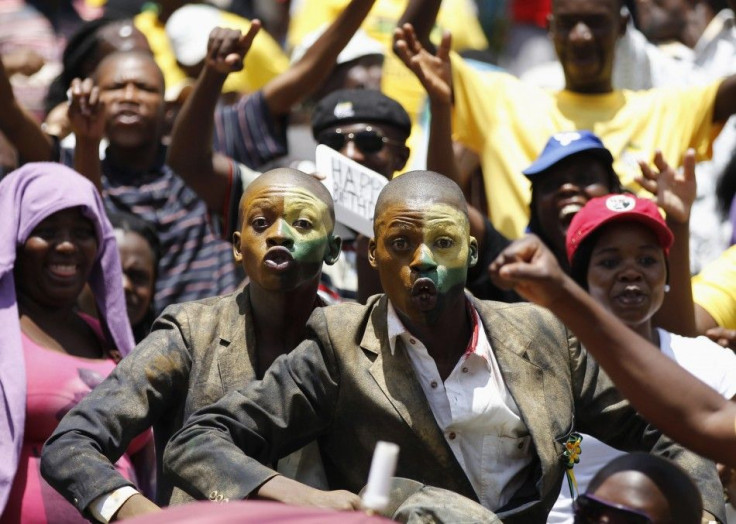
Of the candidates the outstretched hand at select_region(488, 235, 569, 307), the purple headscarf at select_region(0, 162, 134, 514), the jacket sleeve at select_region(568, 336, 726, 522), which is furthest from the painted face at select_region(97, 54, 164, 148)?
the outstretched hand at select_region(488, 235, 569, 307)

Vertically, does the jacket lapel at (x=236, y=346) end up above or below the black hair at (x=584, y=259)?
below

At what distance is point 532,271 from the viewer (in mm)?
3793

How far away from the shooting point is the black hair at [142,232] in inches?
251

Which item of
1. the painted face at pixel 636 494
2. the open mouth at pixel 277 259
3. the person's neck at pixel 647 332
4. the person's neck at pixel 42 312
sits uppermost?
the painted face at pixel 636 494

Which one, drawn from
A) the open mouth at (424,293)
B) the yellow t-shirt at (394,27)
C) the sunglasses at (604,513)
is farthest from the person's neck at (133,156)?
the sunglasses at (604,513)

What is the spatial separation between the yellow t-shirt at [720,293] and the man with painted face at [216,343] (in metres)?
1.64

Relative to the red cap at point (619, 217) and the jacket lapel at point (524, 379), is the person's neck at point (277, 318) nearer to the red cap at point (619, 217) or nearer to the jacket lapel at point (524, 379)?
the jacket lapel at point (524, 379)

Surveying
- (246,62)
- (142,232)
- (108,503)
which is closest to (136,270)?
(142,232)

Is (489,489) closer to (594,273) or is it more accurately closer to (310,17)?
(594,273)

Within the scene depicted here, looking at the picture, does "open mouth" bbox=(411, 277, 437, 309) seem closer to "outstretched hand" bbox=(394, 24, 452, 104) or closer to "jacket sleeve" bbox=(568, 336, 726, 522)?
"jacket sleeve" bbox=(568, 336, 726, 522)

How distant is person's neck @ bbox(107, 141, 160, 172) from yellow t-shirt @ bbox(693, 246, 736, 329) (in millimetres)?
2305

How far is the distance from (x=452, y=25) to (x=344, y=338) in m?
4.52

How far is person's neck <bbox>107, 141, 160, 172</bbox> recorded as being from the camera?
6855 millimetres

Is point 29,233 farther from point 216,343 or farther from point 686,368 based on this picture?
point 686,368
